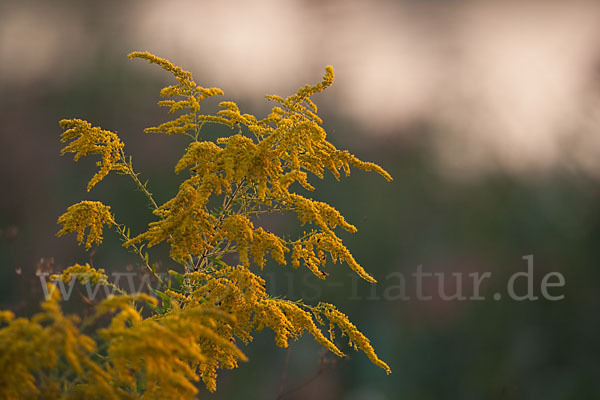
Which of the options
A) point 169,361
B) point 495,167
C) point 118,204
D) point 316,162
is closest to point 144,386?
point 169,361

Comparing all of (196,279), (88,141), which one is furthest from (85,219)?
(196,279)

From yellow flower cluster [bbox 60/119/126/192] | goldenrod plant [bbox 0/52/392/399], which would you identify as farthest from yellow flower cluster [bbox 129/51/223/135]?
yellow flower cluster [bbox 60/119/126/192]

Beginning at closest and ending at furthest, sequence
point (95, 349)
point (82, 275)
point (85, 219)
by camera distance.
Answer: point (95, 349)
point (82, 275)
point (85, 219)

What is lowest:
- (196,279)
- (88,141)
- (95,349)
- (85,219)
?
(95,349)

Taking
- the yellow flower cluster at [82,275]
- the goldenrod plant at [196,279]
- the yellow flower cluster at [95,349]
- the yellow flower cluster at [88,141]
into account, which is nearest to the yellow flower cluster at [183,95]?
the goldenrod plant at [196,279]

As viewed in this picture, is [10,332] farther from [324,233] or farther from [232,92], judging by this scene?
[232,92]

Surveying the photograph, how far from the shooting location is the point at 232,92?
2203cm

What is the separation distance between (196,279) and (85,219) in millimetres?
957

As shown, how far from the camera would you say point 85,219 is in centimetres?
413

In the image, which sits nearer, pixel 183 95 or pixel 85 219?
pixel 85 219

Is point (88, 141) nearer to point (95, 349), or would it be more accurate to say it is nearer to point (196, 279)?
point (196, 279)

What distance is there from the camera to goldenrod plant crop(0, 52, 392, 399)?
9.89 feet

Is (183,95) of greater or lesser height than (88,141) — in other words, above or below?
above

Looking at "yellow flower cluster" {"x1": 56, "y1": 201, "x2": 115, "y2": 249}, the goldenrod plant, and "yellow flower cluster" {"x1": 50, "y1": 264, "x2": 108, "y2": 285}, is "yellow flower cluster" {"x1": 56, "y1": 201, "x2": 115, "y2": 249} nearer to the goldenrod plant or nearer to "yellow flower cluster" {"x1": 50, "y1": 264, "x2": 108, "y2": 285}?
the goldenrod plant
